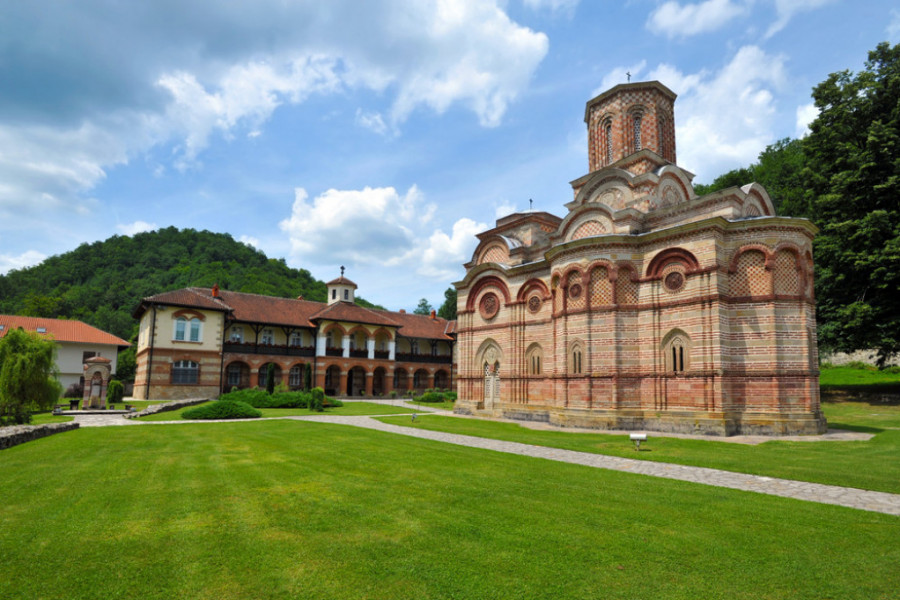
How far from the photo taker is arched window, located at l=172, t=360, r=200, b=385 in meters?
33.4

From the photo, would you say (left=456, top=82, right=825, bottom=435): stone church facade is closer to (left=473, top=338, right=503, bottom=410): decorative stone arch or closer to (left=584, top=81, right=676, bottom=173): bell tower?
(left=584, top=81, right=676, bottom=173): bell tower

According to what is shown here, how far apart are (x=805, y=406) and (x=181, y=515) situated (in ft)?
59.0

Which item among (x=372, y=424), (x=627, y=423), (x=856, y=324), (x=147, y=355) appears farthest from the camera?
(x=147, y=355)

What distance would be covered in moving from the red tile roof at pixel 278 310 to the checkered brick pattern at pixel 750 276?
29.8 m

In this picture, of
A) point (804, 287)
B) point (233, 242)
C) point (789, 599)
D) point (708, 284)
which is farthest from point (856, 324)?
point (233, 242)

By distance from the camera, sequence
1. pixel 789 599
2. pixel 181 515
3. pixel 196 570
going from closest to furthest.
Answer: pixel 789 599
pixel 196 570
pixel 181 515

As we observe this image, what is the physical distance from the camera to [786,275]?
16.6 meters

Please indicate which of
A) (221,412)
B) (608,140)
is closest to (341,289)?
(221,412)

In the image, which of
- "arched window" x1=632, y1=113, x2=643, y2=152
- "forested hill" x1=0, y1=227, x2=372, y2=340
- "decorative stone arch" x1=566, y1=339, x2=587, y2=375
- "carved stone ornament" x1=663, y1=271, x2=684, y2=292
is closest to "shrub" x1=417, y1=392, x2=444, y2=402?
"decorative stone arch" x1=566, y1=339, x2=587, y2=375

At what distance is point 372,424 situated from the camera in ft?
63.0

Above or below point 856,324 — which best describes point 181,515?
below

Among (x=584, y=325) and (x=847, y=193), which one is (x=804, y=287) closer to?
(x=584, y=325)

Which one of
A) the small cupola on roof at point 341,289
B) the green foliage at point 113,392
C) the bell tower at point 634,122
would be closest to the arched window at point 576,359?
the bell tower at point 634,122

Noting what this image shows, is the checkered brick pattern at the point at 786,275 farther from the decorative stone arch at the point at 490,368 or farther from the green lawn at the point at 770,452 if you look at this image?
the decorative stone arch at the point at 490,368
